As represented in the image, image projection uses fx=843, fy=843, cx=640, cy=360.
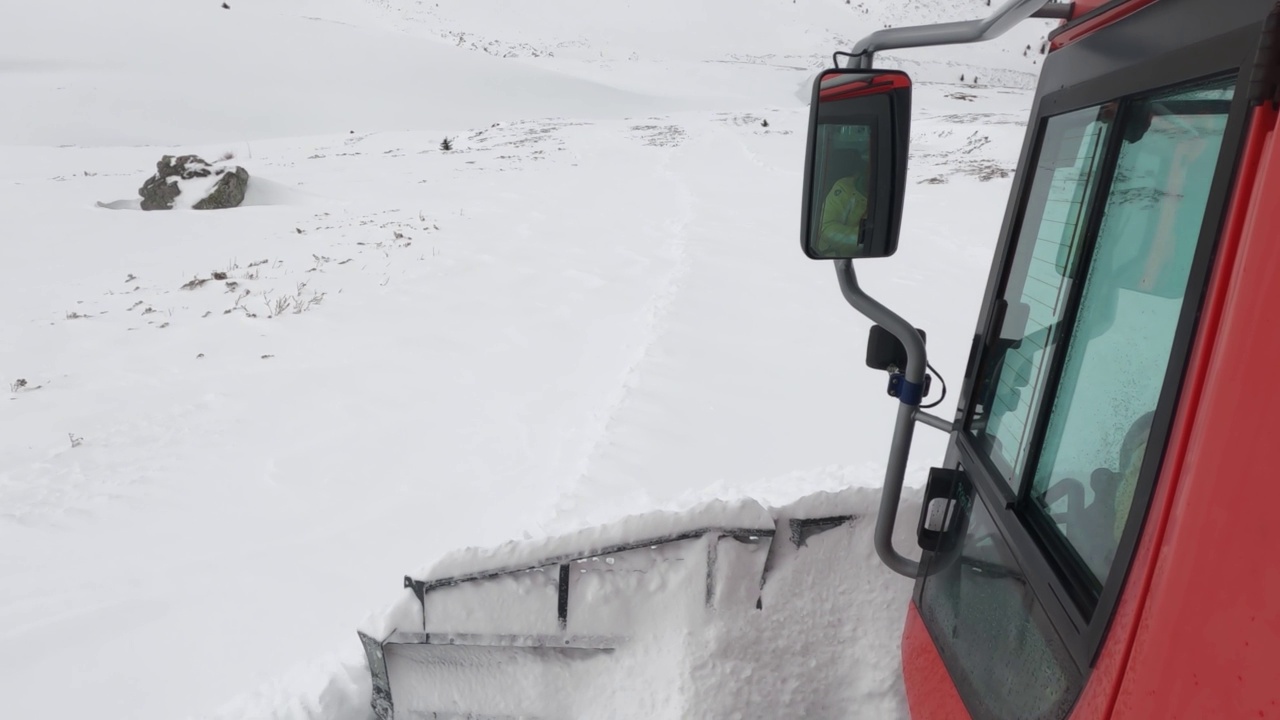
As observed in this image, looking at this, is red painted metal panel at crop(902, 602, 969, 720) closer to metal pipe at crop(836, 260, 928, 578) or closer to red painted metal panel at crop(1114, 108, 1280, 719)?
metal pipe at crop(836, 260, 928, 578)

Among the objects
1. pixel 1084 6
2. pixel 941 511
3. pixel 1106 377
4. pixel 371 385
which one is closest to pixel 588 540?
pixel 941 511

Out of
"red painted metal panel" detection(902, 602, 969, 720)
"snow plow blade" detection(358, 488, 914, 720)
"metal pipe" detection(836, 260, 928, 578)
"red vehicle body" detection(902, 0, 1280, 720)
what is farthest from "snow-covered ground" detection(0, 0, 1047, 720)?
"red vehicle body" detection(902, 0, 1280, 720)

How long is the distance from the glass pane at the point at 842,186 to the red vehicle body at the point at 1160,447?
12.4 inches

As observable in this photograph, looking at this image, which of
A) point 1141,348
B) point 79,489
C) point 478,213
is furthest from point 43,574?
point 478,213

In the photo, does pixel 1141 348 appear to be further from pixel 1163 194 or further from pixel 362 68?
pixel 362 68

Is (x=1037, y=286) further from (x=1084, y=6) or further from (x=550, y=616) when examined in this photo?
(x=550, y=616)

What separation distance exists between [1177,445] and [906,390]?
666 mm

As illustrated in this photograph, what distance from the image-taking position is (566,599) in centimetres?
187

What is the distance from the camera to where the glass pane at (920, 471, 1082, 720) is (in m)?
1.10

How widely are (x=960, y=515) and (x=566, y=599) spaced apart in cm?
86

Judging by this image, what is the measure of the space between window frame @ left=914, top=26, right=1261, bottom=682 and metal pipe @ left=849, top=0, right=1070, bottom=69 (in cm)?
14

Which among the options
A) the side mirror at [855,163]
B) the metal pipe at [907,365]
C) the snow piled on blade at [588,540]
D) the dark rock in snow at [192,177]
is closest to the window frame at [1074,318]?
the metal pipe at [907,365]

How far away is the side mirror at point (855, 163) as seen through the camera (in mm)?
1322

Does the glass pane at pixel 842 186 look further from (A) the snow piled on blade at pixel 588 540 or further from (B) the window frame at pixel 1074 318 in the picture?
(A) the snow piled on blade at pixel 588 540
